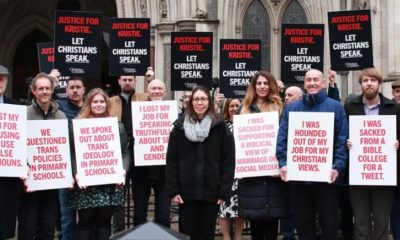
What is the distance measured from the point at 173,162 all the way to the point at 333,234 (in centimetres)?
176

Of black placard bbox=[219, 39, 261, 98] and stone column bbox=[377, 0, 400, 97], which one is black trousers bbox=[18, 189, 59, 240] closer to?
black placard bbox=[219, 39, 261, 98]

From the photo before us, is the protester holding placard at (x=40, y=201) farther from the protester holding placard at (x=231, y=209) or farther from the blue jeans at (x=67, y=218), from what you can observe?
the protester holding placard at (x=231, y=209)

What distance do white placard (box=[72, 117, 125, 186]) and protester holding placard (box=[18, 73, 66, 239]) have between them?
12.5 inches

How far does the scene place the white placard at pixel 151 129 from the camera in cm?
840

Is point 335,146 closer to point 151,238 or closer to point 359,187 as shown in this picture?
point 359,187

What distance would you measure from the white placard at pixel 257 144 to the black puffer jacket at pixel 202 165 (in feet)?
2.15

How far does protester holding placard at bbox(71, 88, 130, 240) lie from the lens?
747cm

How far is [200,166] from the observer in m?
7.21

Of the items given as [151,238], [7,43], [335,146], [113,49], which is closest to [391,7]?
[113,49]

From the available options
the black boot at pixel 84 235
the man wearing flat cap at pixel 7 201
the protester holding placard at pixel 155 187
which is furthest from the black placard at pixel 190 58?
the man wearing flat cap at pixel 7 201

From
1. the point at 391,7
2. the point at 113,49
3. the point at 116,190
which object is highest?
the point at 391,7

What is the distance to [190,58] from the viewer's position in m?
10.8

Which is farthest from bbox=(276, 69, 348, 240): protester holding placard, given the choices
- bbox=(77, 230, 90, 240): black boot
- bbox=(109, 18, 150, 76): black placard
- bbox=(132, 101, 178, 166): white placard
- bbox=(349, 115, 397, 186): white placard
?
bbox=(109, 18, 150, 76): black placard

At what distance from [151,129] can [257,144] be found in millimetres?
1227
